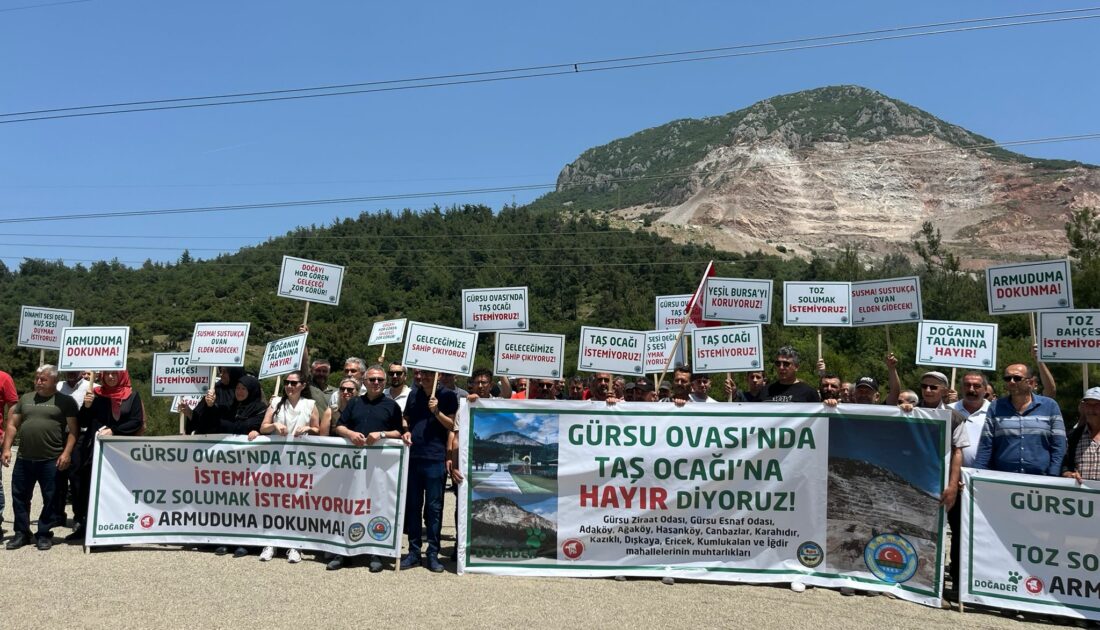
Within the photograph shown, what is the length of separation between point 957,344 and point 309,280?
7.86m

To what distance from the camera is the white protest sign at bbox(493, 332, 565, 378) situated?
940 centimetres

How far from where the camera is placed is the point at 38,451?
8211 mm

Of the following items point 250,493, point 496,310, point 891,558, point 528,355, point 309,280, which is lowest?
point 891,558

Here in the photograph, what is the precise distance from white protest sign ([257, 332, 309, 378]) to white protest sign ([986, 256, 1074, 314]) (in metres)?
7.30

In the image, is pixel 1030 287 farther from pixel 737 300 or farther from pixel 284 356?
pixel 284 356

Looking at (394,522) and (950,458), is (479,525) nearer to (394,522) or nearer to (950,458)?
(394,522)

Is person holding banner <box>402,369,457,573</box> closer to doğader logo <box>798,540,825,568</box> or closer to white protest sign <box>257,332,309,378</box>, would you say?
white protest sign <box>257,332,309,378</box>

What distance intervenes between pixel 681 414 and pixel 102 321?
198ft

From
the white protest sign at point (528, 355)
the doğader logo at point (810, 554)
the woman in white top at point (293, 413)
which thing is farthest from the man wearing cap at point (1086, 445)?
the woman in white top at point (293, 413)

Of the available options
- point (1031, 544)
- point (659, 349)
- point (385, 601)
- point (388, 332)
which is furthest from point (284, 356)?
point (1031, 544)

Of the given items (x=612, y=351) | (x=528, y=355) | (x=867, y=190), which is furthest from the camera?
(x=867, y=190)

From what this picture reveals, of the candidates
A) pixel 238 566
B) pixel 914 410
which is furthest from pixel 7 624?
pixel 914 410

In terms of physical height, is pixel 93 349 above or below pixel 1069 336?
below

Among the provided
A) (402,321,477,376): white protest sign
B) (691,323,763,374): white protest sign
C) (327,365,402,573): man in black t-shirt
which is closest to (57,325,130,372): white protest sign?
(327,365,402,573): man in black t-shirt
